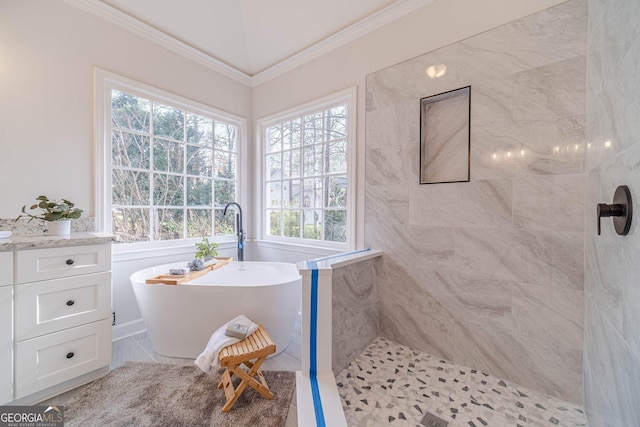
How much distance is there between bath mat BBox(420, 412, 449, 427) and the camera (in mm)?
1182

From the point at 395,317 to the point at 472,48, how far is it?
197 centimetres

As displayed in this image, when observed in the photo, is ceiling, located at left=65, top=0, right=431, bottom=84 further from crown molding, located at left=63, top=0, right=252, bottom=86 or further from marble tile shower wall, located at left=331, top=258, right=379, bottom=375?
marble tile shower wall, located at left=331, top=258, right=379, bottom=375

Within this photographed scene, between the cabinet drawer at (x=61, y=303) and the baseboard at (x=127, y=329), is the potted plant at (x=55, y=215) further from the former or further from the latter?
the baseboard at (x=127, y=329)

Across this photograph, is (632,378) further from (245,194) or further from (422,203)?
(245,194)

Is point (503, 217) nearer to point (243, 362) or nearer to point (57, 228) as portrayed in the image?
point (243, 362)

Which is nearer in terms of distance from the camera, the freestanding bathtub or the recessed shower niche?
the recessed shower niche

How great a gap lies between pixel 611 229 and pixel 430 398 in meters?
1.13

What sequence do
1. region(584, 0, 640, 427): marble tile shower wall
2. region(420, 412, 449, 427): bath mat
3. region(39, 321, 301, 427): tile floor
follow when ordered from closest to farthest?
region(584, 0, 640, 427): marble tile shower wall < region(420, 412, 449, 427): bath mat < region(39, 321, 301, 427): tile floor

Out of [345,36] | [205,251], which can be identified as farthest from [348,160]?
[205,251]

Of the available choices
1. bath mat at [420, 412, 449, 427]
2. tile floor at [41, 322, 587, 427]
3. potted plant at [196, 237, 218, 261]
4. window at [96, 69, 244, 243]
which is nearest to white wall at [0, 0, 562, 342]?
window at [96, 69, 244, 243]

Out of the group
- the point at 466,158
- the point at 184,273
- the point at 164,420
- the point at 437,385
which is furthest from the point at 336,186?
the point at 164,420

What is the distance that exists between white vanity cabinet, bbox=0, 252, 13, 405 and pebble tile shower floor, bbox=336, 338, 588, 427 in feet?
5.81

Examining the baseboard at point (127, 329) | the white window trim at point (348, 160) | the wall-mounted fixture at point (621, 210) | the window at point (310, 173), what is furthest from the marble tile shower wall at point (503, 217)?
the baseboard at point (127, 329)

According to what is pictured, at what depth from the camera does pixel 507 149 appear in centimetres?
154
